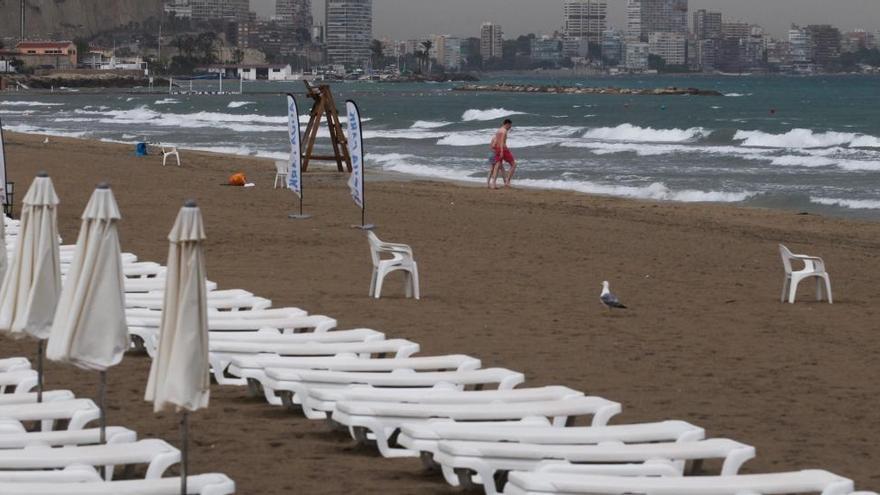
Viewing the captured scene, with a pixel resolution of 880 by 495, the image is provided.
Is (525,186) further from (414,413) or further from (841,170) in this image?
(414,413)

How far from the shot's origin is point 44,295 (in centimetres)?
623

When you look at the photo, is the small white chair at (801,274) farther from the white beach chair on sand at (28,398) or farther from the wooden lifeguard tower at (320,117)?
the wooden lifeguard tower at (320,117)

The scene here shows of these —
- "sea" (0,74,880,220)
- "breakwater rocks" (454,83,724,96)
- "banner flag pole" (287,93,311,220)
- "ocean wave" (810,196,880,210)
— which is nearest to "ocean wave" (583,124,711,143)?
"sea" (0,74,880,220)

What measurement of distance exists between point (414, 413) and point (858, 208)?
18749 mm

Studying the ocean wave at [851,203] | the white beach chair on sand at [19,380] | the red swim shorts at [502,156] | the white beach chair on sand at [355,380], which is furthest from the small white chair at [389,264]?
the ocean wave at [851,203]

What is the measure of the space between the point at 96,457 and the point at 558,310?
20.1 feet

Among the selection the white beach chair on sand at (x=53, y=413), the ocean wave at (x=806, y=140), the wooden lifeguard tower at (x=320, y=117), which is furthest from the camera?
the ocean wave at (x=806, y=140)

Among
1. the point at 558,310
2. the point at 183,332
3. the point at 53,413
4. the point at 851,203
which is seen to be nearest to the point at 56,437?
the point at 53,413

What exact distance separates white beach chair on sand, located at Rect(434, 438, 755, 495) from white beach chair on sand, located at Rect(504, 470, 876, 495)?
21 centimetres

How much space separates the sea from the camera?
27859mm

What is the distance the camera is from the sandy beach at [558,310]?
22.8 feet

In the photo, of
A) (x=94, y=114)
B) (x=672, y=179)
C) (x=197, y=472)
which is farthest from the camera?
(x=94, y=114)

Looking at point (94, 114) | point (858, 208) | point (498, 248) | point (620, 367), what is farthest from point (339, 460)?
point (94, 114)

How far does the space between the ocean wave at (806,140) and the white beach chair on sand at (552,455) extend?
134ft
